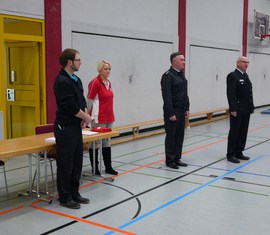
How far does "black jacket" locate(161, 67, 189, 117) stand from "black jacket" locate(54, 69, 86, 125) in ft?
5.98

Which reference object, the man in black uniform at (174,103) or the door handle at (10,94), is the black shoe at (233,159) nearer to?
the man in black uniform at (174,103)

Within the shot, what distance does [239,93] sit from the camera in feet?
19.5

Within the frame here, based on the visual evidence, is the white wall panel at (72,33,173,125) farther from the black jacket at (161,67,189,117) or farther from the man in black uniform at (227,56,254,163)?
the man in black uniform at (227,56,254,163)

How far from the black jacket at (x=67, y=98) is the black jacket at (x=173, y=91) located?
1.82 metres

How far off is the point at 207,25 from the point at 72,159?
9.25 metres

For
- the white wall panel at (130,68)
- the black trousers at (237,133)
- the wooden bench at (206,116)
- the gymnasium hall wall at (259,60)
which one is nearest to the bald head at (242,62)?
the black trousers at (237,133)

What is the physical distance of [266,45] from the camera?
16.6 metres

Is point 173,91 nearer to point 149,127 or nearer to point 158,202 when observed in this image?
point 158,202

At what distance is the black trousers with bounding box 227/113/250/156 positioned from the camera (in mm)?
5996

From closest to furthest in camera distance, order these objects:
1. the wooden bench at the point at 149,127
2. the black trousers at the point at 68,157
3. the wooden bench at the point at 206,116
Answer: the black trousers at the point at 68,157 → the wooden bench at the point at 149,127 → the wooden bench at the point at 206,116

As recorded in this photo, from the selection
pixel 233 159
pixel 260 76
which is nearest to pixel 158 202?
pixel 233 159

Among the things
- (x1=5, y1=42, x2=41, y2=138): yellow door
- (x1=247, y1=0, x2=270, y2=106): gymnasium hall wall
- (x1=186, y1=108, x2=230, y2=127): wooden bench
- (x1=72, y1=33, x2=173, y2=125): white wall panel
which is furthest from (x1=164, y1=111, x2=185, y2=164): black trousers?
(x1=247, y1=0, x2=270, y2=106): gymnasium hall wall

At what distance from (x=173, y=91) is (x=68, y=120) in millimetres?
2114

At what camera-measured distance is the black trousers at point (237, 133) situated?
600 centimetres
